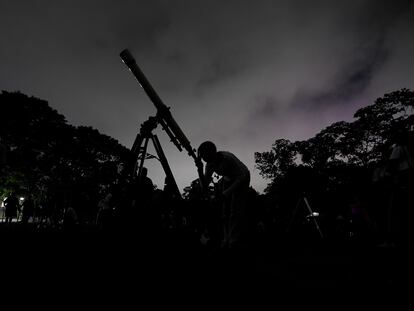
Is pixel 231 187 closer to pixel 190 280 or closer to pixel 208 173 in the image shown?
pixel 208 173

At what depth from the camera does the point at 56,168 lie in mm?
26969

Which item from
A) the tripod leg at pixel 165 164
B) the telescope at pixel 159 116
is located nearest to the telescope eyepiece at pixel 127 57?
the telescope at pixel 159 116

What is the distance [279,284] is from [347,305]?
2.00ft

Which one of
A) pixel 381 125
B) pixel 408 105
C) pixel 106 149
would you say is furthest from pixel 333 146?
pixel 106 149

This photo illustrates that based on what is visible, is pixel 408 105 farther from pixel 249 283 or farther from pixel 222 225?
pixel 249 283

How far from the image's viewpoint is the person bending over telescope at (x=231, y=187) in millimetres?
3695

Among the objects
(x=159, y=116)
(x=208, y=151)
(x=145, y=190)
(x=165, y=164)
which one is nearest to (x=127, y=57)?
(x=159, y=116)

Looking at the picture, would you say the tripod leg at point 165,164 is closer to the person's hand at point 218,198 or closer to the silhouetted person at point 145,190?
the silhouetted person at point 145,190

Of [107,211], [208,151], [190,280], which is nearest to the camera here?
[190,280]

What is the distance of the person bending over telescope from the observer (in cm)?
370

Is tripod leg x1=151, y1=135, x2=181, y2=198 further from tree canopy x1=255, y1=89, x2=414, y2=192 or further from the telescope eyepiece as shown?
tree canopy x1=255, y1=89, x2=414, y2=192

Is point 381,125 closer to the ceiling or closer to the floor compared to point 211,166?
closer to the ceiling

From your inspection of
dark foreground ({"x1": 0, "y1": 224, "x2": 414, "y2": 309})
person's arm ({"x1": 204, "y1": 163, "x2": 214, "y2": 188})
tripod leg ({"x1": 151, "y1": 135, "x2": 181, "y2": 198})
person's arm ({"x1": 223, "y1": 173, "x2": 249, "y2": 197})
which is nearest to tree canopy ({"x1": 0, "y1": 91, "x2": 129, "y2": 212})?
tripod leg ({"x1": 151, "y1": 135, "x2": 181, "y2": 198})

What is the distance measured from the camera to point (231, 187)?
A: 3678 millimetres
